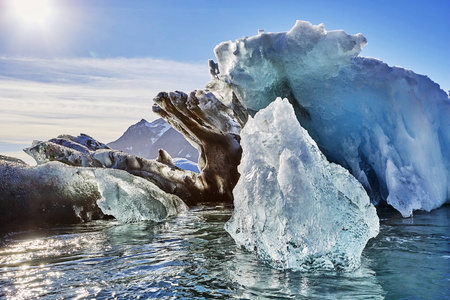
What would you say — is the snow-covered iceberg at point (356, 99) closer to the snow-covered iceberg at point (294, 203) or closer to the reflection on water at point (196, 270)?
the reflection on water at point (196, 270)

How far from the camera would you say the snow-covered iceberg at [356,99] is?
26.8 ft

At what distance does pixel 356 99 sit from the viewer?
932 cm

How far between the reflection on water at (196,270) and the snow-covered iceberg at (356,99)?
329 cm

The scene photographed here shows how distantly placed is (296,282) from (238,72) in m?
5.82

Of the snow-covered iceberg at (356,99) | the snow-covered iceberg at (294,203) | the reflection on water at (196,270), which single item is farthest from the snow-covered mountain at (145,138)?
the snow-covered iceberg at (294,203)

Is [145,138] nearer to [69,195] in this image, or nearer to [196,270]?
[69,195]

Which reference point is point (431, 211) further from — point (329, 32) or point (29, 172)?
point (29, 172)

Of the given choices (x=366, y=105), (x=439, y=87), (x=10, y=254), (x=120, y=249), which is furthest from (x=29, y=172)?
(x=439, y=87)

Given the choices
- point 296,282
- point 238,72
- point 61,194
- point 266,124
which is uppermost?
point 238,72

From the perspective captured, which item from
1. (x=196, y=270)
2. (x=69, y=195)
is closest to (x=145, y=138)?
(x=69, y=195)

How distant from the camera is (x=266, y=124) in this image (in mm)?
4621

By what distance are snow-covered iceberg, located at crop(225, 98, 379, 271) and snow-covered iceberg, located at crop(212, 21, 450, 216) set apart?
4.00 m

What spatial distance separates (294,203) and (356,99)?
6291mm

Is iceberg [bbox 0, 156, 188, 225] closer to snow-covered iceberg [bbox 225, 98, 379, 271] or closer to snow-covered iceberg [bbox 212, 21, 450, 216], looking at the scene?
snow-covered iceberg [bbox 212, 21, 450, 216]
